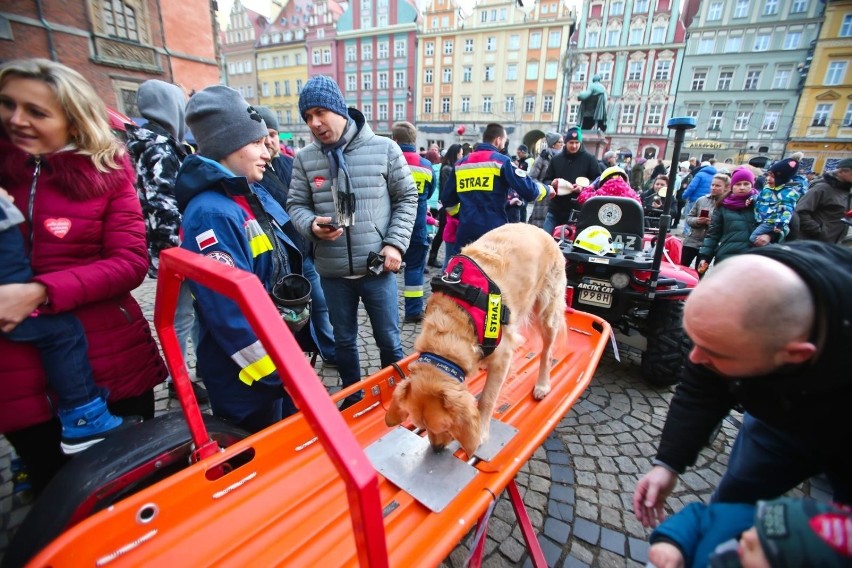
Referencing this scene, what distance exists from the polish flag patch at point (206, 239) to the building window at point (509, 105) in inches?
1728

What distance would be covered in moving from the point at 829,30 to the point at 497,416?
49.5m

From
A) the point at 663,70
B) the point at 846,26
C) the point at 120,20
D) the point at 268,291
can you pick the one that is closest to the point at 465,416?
the point at 268,291

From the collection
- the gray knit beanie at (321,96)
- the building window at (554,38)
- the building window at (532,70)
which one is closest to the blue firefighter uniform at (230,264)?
the gray knit beanie at (321,96)

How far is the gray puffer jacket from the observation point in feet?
8.91

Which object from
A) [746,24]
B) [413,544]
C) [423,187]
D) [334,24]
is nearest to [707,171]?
[423,187]

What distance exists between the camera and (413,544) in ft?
4.93

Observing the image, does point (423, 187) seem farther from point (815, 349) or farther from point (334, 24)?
point (334, 24)

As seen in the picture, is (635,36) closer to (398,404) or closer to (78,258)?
(398,404)

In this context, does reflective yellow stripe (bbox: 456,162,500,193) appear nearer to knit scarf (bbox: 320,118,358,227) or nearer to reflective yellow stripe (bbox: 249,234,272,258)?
knit scarf (bbox: 320,118,358,227)

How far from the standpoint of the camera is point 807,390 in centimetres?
110

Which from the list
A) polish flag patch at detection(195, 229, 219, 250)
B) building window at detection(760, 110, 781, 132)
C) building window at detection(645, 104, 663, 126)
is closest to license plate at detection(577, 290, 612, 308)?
polish flag patch at detection(195, 229, 219, 250)

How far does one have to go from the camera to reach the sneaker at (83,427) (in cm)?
166

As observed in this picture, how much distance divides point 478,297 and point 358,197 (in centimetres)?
125

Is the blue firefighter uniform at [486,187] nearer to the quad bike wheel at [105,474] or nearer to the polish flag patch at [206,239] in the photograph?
the polish flag patch at [206,239]
